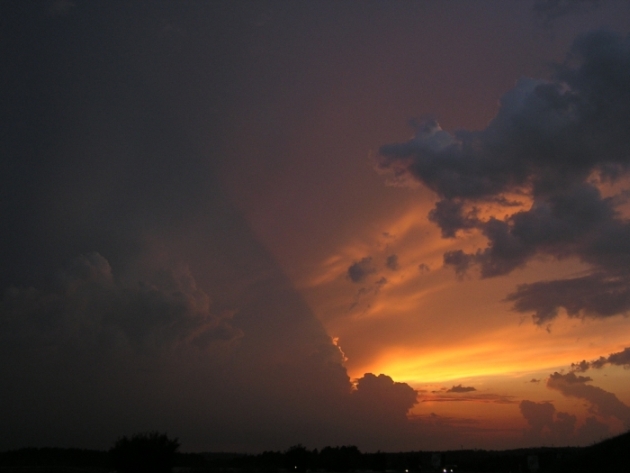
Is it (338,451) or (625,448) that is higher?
(338,451)

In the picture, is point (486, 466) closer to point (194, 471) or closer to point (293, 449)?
point (293, 449)

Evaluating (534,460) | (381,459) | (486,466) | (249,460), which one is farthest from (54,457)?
(534,460)

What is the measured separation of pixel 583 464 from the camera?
49.9 meters

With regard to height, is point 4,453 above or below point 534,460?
above

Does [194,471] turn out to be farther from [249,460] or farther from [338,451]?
[249,460]

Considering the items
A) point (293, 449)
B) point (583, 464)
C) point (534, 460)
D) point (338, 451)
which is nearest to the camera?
point (583, 464)

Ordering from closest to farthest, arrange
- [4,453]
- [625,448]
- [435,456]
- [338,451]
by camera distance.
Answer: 1. [625,448]
2. [435,456]
3. [338,451]
4. [4,453]

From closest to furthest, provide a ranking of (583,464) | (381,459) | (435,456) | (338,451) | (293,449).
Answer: (583,464), (435,456), (293,449), (381,459), (338,451)

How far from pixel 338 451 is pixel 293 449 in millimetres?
40856

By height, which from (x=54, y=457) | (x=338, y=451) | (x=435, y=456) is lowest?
(x=435, y=456)

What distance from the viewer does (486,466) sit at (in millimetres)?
120688

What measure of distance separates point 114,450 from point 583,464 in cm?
4718

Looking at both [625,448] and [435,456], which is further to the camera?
[435,456]

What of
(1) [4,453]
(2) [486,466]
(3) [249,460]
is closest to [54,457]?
(1) [4,453]
